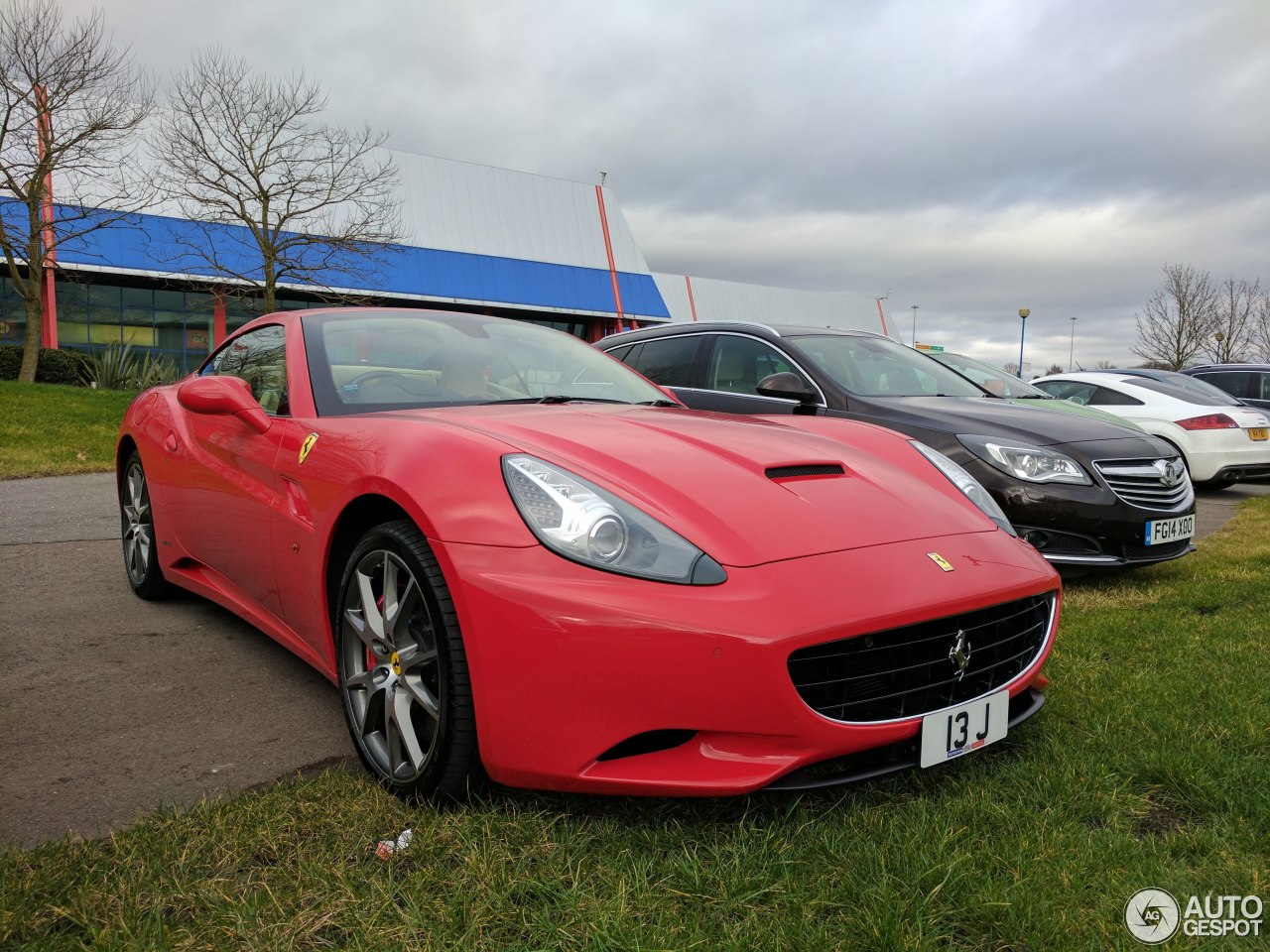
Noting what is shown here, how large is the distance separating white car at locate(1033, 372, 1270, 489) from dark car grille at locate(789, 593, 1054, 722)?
7.75m

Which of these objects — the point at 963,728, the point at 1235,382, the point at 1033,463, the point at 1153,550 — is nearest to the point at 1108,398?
the point at 1235,382

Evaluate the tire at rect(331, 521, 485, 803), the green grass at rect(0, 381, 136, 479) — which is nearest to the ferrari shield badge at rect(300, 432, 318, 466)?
the tire at rect(331, 521, 485, 803)

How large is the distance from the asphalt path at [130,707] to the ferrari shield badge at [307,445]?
0.82 meters

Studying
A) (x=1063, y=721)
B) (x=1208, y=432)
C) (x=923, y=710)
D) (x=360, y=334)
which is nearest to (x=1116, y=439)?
(x=1063, y=721)

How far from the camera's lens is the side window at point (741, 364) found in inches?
226

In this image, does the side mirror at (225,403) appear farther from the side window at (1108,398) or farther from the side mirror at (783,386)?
the side window at (1108,398)

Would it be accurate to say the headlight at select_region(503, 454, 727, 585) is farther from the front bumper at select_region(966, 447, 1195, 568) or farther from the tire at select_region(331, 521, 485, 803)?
the front bumper at select_region(966, 447, 1195, 568)

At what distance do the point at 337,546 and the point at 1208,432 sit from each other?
373 inches

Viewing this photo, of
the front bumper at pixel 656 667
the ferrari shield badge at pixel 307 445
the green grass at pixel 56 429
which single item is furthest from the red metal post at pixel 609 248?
the front bumper at pixel 656 667

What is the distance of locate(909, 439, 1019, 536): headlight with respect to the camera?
8.93 ft

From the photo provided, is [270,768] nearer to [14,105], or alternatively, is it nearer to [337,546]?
[337,546]

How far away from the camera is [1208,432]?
9.27 meters

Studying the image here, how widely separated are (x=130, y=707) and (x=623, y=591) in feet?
6.37

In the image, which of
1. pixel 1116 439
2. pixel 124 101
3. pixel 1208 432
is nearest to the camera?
pixel 1116 439
